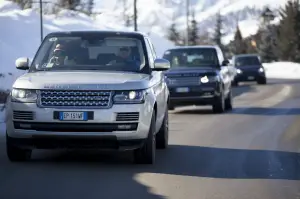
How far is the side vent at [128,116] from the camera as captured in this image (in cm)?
1011

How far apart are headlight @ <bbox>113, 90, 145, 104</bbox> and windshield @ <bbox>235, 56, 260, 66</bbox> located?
3369 centimetres

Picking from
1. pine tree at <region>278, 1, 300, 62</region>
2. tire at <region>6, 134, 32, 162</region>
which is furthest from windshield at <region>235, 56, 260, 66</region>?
tire at <region>6, 134, 32, 162</region>

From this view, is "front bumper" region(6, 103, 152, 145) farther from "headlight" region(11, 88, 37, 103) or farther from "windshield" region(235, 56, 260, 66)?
"windshield" region(235, 56, 260, 66)

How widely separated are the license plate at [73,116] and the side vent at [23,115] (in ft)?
1.36

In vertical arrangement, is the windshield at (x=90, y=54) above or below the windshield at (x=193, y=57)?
above

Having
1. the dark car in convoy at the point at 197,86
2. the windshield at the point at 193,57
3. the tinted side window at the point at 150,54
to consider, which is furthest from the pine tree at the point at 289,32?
the tinted side window at the point at 150,54

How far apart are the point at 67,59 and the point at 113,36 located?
83 centimetres

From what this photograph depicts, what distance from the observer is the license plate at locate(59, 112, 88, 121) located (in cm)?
1003

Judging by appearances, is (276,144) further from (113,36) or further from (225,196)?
(225,196)

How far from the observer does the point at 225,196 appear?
28.2 feet

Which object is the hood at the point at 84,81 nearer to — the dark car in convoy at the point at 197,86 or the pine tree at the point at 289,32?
the dark car in convoy at the point at 197,86

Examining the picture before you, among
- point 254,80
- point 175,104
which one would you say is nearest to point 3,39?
point 254,80

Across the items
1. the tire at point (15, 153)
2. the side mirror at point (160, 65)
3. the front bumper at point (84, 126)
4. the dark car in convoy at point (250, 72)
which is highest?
the side mirror at point (160, 65)

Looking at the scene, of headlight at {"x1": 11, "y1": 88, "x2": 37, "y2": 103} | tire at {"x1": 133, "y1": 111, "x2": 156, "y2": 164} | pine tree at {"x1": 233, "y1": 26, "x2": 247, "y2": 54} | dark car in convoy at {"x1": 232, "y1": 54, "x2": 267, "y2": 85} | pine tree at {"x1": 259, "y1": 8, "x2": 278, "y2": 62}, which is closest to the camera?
headlight at {"x1": 11, "y1": 88, "x2": 37, "y2": 103}
